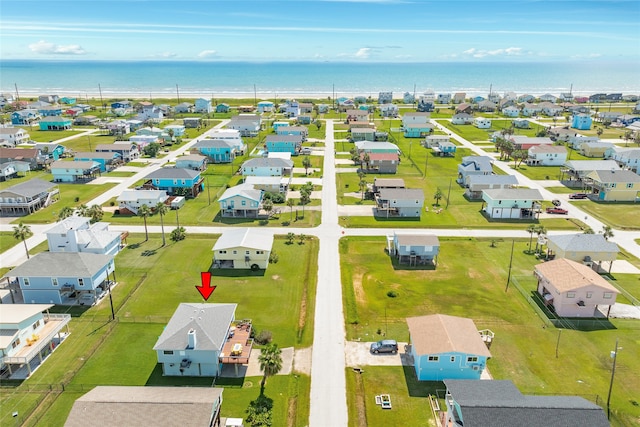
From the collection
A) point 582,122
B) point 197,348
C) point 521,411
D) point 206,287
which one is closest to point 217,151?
point 206,287

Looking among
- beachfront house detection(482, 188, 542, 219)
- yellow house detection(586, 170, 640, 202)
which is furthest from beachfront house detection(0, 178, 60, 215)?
yellow house detection(586, 170, 640, 202)

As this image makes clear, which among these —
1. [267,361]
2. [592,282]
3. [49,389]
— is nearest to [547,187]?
[592,282]

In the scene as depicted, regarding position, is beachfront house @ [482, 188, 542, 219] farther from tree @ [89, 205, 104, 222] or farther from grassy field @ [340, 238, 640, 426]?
tree @ [89, 205, 104, 222]

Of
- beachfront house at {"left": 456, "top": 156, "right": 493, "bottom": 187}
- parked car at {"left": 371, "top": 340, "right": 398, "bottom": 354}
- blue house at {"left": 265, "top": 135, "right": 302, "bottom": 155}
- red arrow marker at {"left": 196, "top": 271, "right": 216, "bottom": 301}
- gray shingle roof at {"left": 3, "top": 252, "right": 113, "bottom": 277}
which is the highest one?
blue house at {"left": 265, "top": 135, "right": 302, "bottom": 155}

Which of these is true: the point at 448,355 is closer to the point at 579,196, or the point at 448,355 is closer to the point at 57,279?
the point at 57,279

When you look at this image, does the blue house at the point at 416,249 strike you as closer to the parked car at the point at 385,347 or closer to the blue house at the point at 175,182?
the parked car at the point at 385,347

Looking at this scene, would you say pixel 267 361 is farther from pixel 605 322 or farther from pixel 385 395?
pixel 605 322
